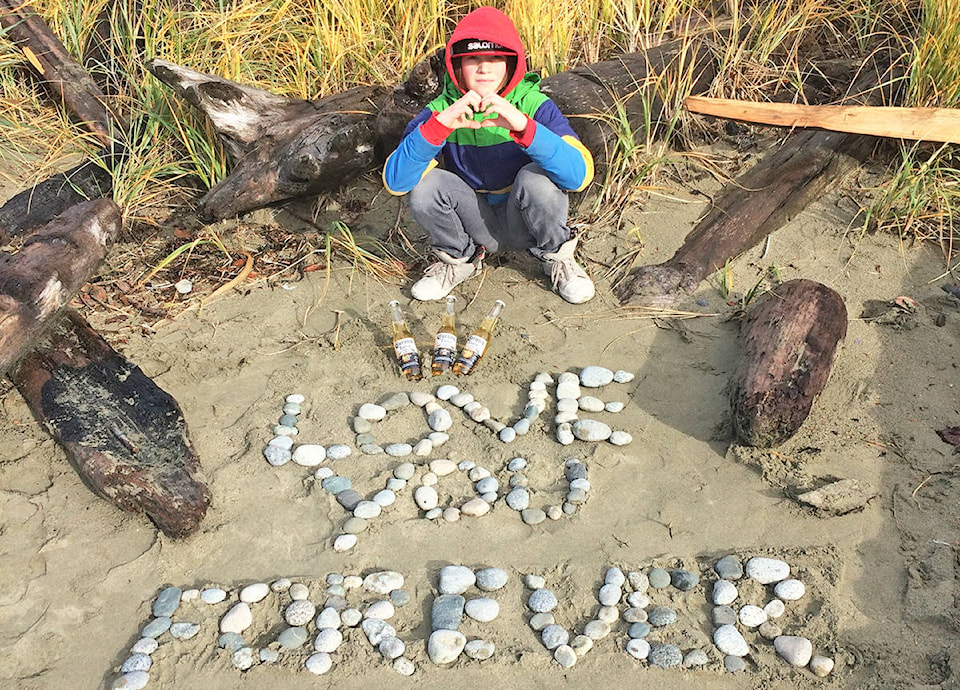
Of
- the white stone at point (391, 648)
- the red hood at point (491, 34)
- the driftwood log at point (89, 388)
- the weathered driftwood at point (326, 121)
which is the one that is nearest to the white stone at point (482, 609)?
the white stone at point (391, 648)

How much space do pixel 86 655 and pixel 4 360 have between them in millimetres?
1043

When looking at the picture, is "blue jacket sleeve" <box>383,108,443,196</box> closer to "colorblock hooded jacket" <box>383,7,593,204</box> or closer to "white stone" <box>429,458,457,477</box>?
"colorblock hooded jacket" <box>383,7,593,204</box>

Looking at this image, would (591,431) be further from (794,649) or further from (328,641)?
(328,641)

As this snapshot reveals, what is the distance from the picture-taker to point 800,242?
12.7 ft

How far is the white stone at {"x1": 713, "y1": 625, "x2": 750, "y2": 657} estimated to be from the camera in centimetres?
224

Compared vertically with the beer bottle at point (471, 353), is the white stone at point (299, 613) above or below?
above

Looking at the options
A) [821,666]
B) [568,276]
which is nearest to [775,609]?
[821,666]

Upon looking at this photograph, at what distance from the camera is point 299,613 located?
7.70 feet

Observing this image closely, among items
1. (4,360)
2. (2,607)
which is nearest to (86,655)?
(2,607)

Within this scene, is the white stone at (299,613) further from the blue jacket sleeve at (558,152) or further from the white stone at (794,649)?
the blue jacket sleeve at (558,152)

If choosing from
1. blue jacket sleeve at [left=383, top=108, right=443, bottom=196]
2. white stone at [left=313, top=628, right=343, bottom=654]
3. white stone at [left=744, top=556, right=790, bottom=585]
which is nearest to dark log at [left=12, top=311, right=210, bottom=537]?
white stone at [left=313, top=628, right=343, bottom=654]

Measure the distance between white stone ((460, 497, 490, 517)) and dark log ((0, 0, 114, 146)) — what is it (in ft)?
9.70

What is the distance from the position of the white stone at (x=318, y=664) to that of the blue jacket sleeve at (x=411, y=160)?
1.81 meters

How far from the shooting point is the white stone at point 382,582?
95.6 inches
